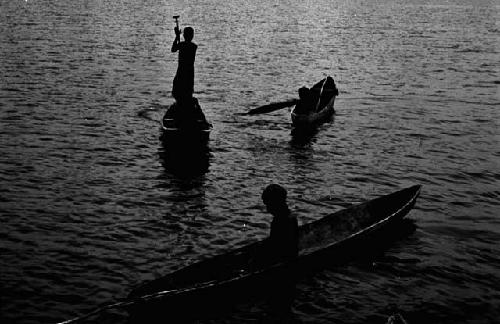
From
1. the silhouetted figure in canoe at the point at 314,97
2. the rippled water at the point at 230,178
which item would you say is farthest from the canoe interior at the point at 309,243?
the silhouetted figure in canoe at the point at 314,97

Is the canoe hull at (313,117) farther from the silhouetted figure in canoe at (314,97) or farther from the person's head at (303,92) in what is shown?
the person's head at (303,92)

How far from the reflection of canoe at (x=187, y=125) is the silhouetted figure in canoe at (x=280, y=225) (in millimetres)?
11065

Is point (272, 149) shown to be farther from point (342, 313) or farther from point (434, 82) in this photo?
point (434, 82)

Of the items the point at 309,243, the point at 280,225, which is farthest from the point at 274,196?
the point at 309,243

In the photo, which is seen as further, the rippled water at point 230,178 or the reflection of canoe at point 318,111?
the reflection of canoe at point 318,111

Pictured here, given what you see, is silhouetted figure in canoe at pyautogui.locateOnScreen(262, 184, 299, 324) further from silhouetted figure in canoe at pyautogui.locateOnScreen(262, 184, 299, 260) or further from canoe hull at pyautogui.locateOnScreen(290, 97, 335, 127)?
canoe hull at pyautogui.locateOnScreen(290, 97, 335, 127)

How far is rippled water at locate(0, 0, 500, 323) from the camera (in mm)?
11492

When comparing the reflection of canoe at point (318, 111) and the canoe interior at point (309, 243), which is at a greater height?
the reflection of canoe at point (318, 111)

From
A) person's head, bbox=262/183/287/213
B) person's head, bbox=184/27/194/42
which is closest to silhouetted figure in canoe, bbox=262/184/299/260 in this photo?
person's head, bbox=262/183/287/213

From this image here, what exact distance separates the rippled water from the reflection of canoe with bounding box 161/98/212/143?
0.88 meters

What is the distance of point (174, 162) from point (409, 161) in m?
8.72

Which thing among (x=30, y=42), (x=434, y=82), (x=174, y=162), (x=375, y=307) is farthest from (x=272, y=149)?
(x=30, y=42)

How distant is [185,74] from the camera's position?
20.7 meters

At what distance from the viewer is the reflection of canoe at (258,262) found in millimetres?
9527
